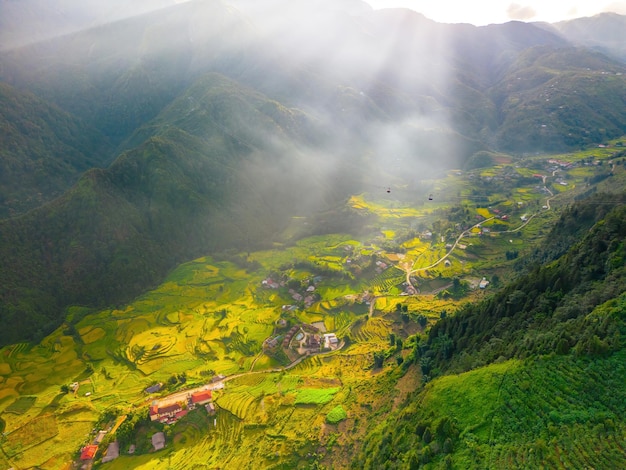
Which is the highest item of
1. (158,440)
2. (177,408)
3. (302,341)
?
(302,341)

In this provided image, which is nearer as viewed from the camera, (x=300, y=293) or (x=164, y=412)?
(x=164, y=412)

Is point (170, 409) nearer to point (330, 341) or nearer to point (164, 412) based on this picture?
point (164, 412)

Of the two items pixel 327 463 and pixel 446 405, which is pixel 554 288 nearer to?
pixel 446 405

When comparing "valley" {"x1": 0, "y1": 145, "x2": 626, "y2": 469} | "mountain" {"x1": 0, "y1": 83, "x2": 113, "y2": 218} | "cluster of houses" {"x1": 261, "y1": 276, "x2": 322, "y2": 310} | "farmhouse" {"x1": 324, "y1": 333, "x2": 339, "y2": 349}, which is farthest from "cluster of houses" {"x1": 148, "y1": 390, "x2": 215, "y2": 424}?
"mountain" {"x1": 0, "y1": 83, "x2": 113, "y2": 218}

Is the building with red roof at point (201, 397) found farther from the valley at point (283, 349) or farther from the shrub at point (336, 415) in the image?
the shrub at point (336, 415)

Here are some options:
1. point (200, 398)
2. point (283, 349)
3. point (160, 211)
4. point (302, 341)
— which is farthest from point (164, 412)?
point (160, 211)

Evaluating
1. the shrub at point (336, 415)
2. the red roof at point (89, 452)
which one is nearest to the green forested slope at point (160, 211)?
the red roof at point (89, 452)
